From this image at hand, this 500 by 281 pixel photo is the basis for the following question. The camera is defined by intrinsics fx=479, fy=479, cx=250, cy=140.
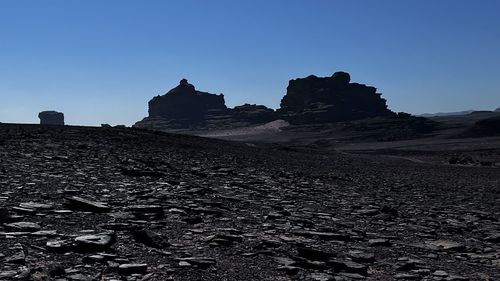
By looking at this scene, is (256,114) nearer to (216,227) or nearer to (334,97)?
(334,97)

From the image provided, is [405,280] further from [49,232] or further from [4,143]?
[4,143]

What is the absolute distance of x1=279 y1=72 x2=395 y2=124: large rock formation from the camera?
6847 inches

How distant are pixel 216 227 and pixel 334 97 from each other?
172m

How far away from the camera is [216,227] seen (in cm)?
918

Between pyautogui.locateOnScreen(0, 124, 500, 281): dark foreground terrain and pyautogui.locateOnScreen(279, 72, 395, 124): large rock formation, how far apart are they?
155 meters

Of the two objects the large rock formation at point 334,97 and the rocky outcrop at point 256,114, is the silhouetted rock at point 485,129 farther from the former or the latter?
the rocky outcrop at point 256,114

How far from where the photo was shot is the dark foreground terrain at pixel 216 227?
667 cm

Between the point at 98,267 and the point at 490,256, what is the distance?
673 cm

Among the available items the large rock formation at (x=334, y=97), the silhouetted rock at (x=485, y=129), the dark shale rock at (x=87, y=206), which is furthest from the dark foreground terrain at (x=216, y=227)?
the large rock formation at (x=334, y=97)

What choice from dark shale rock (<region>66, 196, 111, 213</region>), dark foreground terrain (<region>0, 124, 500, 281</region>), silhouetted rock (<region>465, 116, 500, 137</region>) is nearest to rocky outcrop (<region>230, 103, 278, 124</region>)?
silhouetted rock (<region>465, 116, 500, 137</region>)

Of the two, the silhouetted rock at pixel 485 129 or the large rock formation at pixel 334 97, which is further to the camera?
the large rock formation at pixel 334 97

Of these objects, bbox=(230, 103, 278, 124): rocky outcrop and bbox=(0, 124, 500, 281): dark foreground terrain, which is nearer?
bbox=(0, 124, 500, 281): dark foreground terrain

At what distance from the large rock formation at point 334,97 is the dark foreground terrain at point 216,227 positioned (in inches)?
6091

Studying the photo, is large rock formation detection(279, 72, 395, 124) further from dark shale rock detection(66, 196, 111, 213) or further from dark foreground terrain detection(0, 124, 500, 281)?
dark shale rock detection(66, 196, 111, 213)
